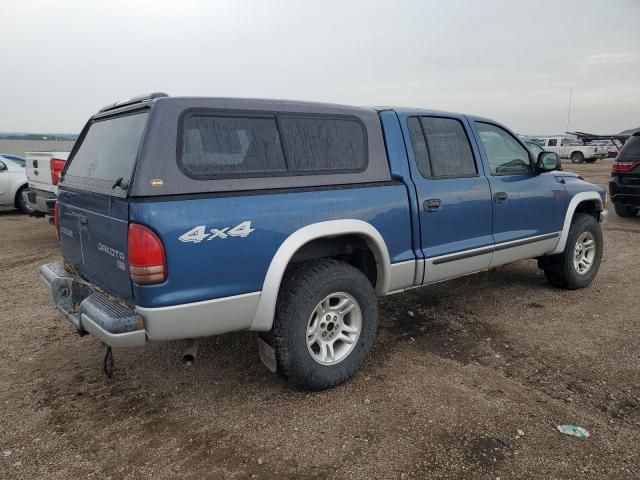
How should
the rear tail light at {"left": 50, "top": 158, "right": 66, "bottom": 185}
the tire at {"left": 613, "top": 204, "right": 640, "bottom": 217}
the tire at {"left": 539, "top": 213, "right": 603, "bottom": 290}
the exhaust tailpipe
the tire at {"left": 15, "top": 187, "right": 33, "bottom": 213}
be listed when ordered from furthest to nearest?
1. the tire at {"left": 15, "top": 187, "right": 33, "bottom": 213}
2. the tire at {"left": 613, "top": 204, "right": 640, "bottom": 217}
3. the rear tail light at {"left": 50, "top": 158, "right": 66, "bottom": 185}
4. the tire at {"left": 539, "top": 213, "right": 603, "bottom": 290}
5. the exhaust tailpipe

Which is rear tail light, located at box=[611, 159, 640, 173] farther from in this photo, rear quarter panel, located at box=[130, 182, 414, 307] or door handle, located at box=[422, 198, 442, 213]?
rear quarter panel, located at box=[130, 182, 414, 307]

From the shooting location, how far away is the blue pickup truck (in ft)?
8.79

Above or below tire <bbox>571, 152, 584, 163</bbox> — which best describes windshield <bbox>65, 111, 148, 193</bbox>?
above

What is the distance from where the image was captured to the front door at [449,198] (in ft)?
12.5

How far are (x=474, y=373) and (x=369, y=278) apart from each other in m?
1.00

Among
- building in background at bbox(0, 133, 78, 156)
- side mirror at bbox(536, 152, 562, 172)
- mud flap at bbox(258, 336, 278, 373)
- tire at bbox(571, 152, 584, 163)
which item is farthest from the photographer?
building in background at bbox(0, 133, 78, 156)

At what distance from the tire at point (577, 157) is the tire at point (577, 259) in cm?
3014

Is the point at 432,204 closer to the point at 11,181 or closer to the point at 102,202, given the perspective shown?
the point at 102,202

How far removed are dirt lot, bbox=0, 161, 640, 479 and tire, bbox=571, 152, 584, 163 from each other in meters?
31.0

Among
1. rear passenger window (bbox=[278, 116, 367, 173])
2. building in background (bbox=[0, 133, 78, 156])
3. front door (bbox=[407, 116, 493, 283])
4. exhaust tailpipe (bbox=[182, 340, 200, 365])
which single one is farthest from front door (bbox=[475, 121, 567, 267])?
building in background (bbox=[0, 133, 78, 156])

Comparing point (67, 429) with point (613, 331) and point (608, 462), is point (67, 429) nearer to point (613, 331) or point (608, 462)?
point (608, 462)

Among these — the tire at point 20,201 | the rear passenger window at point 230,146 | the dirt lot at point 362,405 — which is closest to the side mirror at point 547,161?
the dirt lot at point 362,405

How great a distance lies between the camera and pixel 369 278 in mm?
3787

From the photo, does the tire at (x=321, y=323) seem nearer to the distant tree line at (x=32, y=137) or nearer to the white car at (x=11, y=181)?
the white car at (x=11, y=181)
